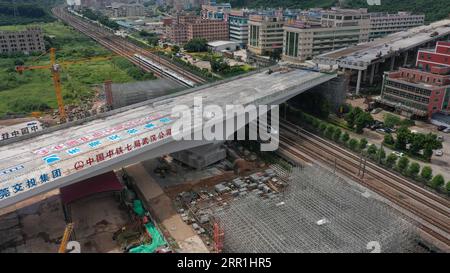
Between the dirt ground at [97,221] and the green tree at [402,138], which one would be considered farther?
the green tree at [402,138]

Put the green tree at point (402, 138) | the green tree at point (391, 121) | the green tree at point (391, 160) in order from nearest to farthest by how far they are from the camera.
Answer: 1. the green tree at point (391, 160)
2. the green tree at point (402, 138)
3. the green tree at point (391, 121)

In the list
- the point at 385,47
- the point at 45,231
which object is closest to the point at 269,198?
the point at 45,231

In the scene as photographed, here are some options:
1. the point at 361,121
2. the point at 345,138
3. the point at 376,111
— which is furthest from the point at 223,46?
the point at 345,138

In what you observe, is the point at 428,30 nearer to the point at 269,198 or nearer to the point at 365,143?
the point at 365,143

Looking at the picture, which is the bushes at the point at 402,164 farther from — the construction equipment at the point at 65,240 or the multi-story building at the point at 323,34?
the multi-story building at the point at 323,34

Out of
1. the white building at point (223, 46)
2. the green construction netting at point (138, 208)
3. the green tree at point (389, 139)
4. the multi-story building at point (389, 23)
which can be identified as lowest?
the green construction netting at point (138, 208)

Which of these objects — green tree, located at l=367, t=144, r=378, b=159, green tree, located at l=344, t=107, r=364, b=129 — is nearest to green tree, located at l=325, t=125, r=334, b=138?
green tree, located at l=344, t=107, r=364, b=129

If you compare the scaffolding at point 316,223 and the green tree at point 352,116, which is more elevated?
the green tree at point 352,116

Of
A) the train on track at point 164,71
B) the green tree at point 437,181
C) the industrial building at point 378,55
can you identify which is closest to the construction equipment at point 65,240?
the green tree at point 437,181

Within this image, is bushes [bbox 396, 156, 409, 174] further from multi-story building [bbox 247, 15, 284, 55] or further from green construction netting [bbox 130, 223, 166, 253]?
multi-story building [bbox 247, 15, 284, 55]
